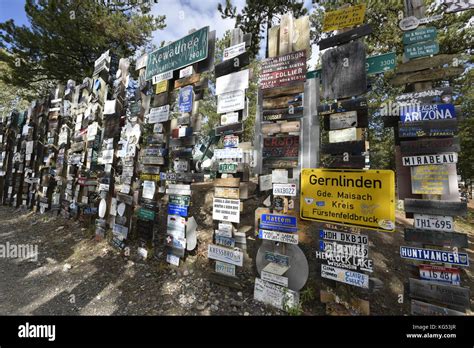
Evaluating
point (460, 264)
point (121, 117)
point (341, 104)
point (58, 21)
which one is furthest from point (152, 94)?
point (58, 21)

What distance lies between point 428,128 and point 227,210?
11.0 feet

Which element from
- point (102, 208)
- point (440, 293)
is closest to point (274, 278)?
point (440, 293)

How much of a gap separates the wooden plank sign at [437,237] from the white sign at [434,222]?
0.05 m

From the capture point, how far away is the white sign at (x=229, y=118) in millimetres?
4526

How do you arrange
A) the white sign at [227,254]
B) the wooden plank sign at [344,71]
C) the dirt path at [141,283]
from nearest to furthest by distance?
the wooden plank sign at [344,71] < the dirt path at [141,283] < the white sign at [227,254]

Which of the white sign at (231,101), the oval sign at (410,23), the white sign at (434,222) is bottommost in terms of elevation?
the white sign at (434,222)

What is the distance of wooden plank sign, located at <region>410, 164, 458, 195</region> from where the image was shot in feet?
9.82

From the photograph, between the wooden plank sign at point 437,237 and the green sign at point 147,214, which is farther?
the green sign at point 147,214

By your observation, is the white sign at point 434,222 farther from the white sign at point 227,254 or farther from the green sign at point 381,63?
the white sign at point 227,254

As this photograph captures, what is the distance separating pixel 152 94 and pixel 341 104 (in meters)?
5.05

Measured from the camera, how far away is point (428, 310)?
9.84 ft

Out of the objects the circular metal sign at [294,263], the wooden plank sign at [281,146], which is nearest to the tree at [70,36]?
the wooden plank sign at [281,146]

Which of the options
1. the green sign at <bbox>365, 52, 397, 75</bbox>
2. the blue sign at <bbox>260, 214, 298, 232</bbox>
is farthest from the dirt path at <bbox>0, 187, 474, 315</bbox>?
the green sign at <bbox>365, 52, 397, 75</bbox>
